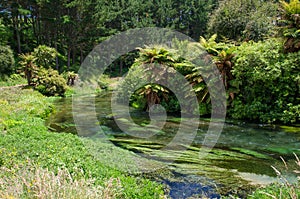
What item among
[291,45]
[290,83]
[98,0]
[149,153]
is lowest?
[149,153]

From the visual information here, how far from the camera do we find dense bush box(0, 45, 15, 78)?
25953 millimetres

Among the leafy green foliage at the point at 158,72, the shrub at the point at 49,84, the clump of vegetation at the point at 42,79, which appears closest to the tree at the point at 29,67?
the clump of vegetation at the point at 42,79

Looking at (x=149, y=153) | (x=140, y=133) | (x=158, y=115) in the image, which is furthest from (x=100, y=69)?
(x=149, y=153)

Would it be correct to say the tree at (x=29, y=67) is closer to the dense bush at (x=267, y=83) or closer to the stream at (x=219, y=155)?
the stream at (x=219, y=155)

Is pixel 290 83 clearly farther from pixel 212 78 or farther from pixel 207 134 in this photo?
pixel 207 134

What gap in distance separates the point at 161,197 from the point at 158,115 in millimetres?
11529

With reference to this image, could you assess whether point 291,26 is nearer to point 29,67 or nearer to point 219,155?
point 219,155

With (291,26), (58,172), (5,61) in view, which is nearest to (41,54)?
(5,61)

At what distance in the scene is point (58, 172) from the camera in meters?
4.00

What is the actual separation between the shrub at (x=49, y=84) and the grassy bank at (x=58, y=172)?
1480cm

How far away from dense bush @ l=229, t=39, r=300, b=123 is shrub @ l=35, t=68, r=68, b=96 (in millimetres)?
15920

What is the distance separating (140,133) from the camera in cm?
1228

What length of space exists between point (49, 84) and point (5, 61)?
5124 millimetres

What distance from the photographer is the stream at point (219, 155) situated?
6789 millimetres
